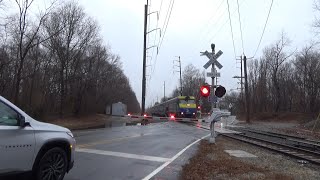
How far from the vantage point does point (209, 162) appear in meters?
14.0

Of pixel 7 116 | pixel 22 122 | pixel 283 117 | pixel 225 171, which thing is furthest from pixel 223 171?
pixel 283 117

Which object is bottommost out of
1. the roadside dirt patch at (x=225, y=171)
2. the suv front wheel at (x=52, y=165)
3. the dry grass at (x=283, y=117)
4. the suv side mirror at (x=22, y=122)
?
the roadside dirt patch at (x=225, y=171)

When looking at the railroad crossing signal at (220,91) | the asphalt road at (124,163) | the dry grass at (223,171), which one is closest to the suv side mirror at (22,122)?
the asphalt road at (124,163)

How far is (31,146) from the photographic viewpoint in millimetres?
7789

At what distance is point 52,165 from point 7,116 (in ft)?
4.94

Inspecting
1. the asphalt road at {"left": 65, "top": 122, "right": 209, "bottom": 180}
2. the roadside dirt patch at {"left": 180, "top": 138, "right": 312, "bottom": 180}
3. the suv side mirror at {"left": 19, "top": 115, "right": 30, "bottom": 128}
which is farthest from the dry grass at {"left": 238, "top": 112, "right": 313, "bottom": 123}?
the suv side mirror at {"left": 19, "top": 115, "right": 30, "bottom": 128}

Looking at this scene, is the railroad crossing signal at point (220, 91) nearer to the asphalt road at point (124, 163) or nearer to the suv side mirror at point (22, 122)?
the asphalt road at point (124, 163)

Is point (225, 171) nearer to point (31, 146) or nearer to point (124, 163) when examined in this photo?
point (124, 163)

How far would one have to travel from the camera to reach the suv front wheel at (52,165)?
26.7 ft

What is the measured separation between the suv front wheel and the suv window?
39.7 inches

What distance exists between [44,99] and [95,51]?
34.0ft

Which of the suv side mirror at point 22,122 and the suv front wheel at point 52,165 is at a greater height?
the suv side mirror at point 22,122

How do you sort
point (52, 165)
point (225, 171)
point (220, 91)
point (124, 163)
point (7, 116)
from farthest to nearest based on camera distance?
point (220, 91) → point (124, 163) → point (225, 171) → point (52, 165) → point (7, 116)

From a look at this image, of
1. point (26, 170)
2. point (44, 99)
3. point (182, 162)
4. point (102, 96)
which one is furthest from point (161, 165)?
point (102, 96)
